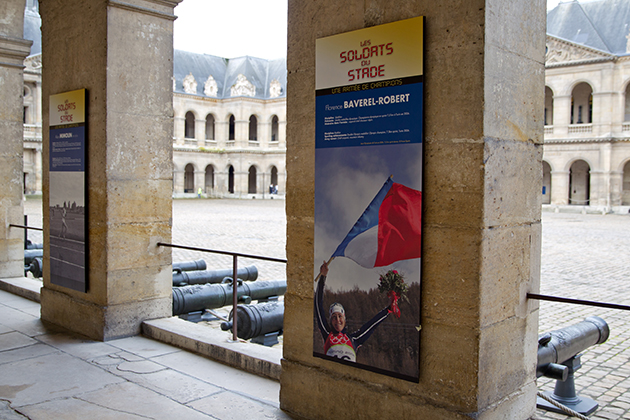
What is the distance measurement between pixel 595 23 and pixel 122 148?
3995 cm

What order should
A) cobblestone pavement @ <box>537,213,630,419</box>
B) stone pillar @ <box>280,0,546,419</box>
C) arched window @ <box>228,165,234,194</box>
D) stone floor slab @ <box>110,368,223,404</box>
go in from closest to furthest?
stone pillar @ <box>280,0,546,419</box> < stone floor slab @ <box>110,368,223,404</box> < cobblestone pavement @ <box>537,213,630,419</box> < arched window @ <box>228,165,234,194</box>

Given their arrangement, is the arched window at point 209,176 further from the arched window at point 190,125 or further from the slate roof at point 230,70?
the slate roof at point 230,70

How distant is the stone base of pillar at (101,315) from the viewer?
5102 millimetres

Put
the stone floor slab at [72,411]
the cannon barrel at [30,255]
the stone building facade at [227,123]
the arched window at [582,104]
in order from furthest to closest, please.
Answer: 1. the stone building facade at [227,123]
2. the arched window at [582,104]
3. the cannon barrel at [30,255]
4. the stone floor slab at [72,411]

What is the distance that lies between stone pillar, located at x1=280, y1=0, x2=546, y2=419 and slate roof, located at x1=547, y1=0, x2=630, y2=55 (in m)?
37.7

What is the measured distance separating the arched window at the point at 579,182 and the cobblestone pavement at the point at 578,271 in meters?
16.9

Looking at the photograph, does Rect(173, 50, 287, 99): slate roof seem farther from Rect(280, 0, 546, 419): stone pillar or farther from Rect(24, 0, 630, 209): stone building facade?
Rect(280, 0, 546, 419): stone pillar

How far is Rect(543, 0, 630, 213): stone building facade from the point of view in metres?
34.7

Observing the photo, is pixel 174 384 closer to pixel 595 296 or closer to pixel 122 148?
pixel 122 148

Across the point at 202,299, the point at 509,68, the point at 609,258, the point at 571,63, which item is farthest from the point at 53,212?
the point at 571,63

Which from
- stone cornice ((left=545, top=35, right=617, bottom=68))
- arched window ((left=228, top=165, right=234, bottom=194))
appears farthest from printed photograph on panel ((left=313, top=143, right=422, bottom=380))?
arched window ((left=228, top=165, right=234, bottom=194))

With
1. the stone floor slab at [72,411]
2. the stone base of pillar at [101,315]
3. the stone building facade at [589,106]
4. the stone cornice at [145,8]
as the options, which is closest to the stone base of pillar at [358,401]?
the stone floor slab at [72,411]

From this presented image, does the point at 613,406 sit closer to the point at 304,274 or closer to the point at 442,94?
the point at 304,274

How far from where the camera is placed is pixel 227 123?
52781mm
